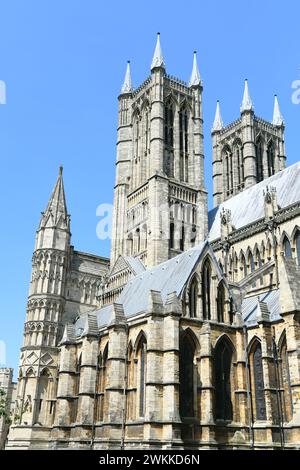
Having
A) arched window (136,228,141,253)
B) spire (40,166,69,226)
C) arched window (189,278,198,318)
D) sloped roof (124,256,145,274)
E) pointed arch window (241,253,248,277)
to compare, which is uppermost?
spire (40,166,69,226)

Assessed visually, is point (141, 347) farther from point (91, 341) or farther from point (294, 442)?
point (294, 442)

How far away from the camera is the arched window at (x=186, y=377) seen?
2936 cm

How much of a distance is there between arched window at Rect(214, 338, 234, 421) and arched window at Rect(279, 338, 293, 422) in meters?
3.58

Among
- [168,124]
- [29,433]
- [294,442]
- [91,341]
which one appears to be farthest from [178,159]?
[294,442]

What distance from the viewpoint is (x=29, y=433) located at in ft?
156

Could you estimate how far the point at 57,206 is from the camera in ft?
190

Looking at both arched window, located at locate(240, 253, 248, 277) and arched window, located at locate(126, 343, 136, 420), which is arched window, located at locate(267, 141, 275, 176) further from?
arched window, located at locate(126, 343, 136, 420)

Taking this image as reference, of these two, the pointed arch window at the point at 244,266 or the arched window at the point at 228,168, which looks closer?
the pointed arch window at the point at 244,266

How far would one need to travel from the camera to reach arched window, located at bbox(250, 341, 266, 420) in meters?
30.0

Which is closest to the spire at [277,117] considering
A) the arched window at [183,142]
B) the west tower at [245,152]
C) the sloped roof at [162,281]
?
the west tower at [245,152]

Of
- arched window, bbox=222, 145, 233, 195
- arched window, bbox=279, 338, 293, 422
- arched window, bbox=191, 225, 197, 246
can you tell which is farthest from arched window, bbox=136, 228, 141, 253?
arched window, bbox=279, 338, 293, 422

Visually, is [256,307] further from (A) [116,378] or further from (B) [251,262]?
(B) [251,262]

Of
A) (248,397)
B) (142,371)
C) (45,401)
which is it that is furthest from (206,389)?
(45,401)

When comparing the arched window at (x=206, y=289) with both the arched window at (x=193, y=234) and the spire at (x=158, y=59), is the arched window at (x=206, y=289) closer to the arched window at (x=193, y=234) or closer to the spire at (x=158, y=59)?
the arched window at (x=193, y=234)
